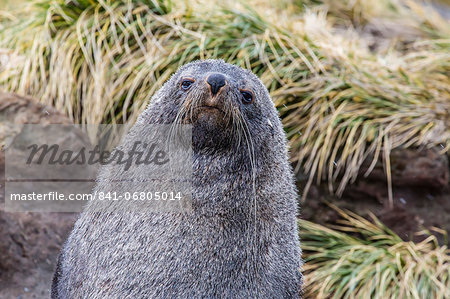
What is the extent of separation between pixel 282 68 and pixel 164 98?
2634mm

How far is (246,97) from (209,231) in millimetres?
761

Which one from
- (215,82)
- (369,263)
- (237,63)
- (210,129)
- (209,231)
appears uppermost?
(215,82)

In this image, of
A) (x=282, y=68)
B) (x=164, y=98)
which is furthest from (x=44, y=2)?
(x=164, y=98)

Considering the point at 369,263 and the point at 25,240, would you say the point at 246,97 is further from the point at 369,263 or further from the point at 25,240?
the point at 369,263

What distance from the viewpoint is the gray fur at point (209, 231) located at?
3346 millimetres

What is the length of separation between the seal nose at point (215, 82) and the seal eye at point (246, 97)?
259 millimetres

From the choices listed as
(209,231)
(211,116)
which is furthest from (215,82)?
(209,231)

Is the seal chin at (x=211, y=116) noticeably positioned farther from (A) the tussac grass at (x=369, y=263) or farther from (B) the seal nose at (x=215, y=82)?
(A) the tussac grass at (x=369, y=263)

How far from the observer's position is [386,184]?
5934 mm

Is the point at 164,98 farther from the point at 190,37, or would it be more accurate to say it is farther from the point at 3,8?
the point at 3,8

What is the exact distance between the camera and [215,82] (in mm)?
3242

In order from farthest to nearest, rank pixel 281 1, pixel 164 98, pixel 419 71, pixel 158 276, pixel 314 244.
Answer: pixel 281 1 < pixel 419 71 < pixel 314 244 < pixel 164 98 < pixel 158 276

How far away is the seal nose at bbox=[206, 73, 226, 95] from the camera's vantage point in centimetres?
324

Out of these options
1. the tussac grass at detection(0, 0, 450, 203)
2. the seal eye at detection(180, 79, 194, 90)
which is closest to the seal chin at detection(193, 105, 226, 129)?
the seal eye at detection(180, 79, 194, 90)
